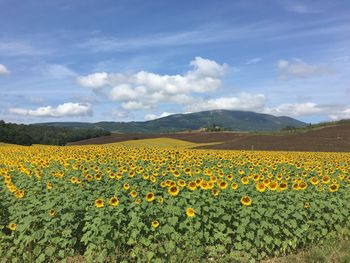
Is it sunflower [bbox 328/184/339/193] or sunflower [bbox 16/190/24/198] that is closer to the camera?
sunflower [bbox 16/190/24/198]

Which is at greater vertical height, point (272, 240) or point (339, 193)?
point (339, 193)

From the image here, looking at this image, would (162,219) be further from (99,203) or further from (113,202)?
(99,203)

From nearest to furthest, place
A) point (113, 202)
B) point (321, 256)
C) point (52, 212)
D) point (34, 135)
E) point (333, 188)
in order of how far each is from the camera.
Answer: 1. point (321, 256)
2. point (113, 202)
3. point (52, 212)
4. point (333, 188)
5. point (34, 135)

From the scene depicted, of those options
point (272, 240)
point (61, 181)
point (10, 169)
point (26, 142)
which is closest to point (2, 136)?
point (26, 142)

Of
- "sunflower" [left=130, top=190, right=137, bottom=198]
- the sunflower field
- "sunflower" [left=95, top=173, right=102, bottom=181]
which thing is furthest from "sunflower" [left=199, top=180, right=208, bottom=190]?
"sunflower" [left=95, top=173, right=102, bottom=181]

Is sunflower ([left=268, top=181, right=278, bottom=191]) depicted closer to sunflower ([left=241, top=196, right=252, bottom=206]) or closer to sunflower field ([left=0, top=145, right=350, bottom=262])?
sunflower field ([left=0, top=145, right=350, bottom=262])

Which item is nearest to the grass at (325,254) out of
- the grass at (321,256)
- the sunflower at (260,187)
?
the grass at (321,256)

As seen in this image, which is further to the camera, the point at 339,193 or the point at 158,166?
the point at 158,166

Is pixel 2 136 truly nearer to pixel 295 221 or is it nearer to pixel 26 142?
pixel 26 142

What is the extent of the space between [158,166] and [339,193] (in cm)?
485

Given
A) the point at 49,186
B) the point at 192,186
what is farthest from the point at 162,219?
the point at 49,186

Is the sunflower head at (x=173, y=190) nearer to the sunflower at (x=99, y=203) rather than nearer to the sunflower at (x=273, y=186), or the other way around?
the sunflower at (x=99, y=203)

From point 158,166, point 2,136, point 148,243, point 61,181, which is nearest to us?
point 148,243

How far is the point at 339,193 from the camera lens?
9.88 metres
